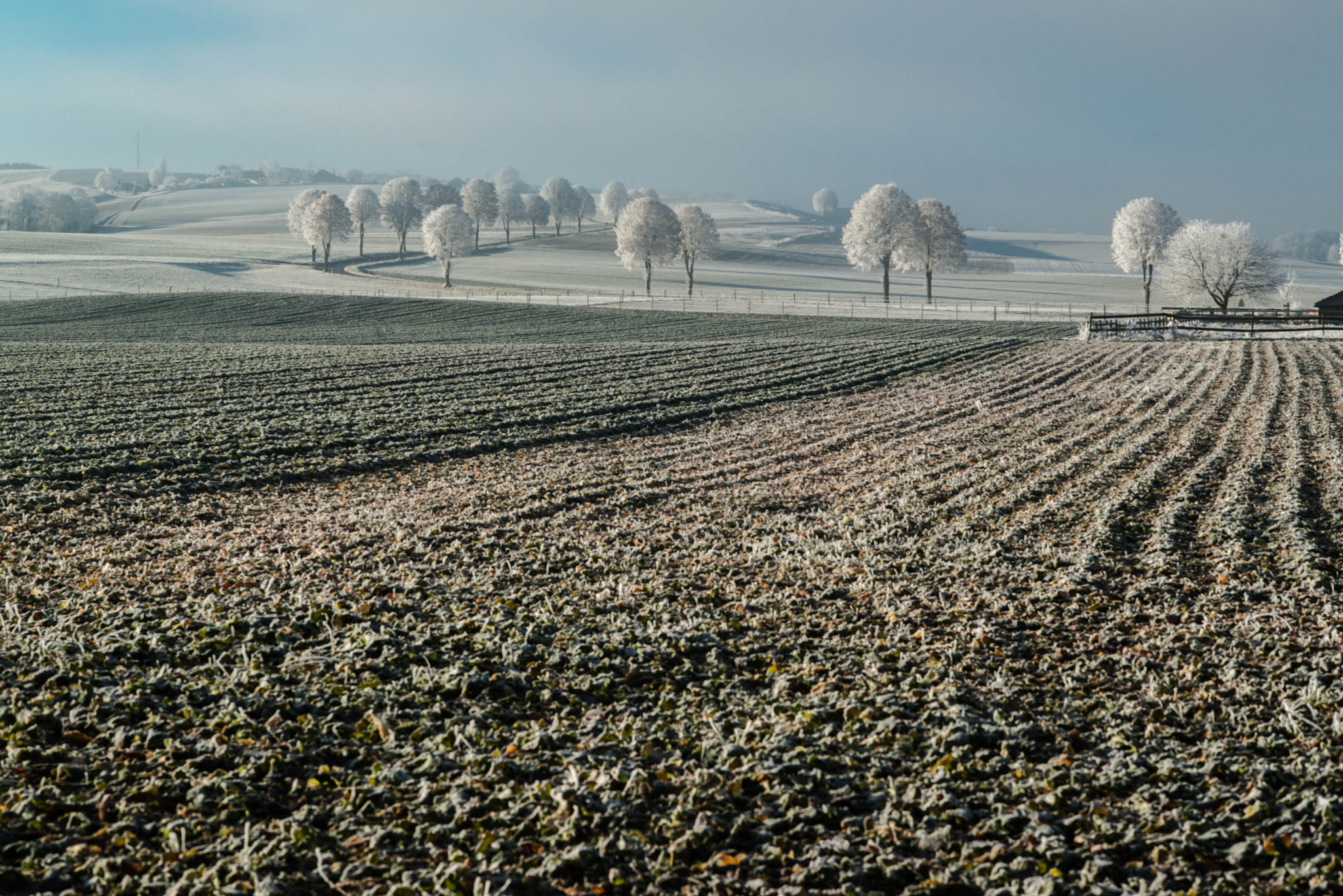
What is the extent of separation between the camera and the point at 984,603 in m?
10.0

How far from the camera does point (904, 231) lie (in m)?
87.1

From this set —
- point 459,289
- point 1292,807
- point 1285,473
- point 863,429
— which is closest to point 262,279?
point 459,289

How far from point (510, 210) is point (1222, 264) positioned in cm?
10514

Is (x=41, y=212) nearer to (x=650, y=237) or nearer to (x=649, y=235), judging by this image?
(x=649, y=235)

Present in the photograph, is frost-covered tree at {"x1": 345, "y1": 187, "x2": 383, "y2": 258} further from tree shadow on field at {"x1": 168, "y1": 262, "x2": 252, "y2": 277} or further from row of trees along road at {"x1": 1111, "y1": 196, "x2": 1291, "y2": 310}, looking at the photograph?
row of trees along road at {"x1": 1111, "y1": 196, "x2": 1291, "y2": 310}

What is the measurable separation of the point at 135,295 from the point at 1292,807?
3014 inches

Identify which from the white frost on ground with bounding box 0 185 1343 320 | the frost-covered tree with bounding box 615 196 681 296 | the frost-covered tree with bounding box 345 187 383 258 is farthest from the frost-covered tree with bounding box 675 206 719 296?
the frost-covered tree with bounding box 345 187 383 258

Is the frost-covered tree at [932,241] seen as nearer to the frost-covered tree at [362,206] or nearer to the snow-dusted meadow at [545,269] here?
the snow-dusted meadow at [545,269]

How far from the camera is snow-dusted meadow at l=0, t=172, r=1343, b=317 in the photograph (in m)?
83.9

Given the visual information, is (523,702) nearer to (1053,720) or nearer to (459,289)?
(1053,720)

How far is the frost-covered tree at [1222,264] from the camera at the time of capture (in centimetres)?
7100

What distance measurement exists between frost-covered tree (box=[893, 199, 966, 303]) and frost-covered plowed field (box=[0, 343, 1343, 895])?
76.2 m

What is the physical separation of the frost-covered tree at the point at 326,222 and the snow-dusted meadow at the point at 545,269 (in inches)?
134

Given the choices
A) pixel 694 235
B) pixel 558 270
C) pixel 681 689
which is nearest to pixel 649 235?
pixel 694 235
